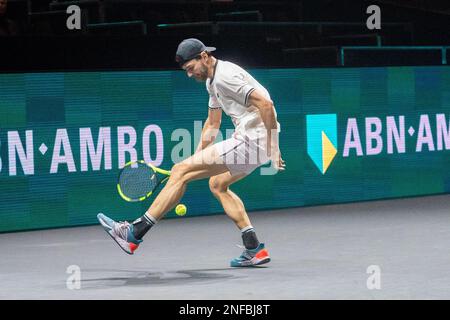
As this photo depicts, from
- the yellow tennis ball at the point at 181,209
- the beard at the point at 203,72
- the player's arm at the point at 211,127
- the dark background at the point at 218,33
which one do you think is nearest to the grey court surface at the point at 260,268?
the yellow tennis ball at the point at 181,209

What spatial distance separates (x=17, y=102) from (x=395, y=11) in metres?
11.5

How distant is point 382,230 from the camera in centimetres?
1241

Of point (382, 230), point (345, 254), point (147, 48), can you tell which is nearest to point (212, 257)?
point (345, 254)

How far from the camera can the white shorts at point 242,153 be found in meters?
9.46

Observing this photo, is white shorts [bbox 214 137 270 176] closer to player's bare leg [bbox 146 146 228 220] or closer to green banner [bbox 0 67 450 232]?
player's bare leg [bbox 146 146 228 220]

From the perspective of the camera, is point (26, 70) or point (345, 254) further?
point (26, 70)

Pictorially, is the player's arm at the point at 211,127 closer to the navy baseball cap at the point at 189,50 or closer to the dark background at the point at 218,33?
the navy baseball cap at the point at 189,50

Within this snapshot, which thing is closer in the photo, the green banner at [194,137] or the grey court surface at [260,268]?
the grey court surface at [260,268]

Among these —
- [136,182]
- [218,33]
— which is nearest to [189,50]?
[136,182]

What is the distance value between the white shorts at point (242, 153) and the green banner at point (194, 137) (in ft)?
12.7

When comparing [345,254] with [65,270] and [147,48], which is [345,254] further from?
[147,48]

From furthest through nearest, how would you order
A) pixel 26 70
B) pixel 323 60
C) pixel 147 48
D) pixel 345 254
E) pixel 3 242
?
pixel 323 60 → pixel 147 48 → pixel 26 70 → pixel 3 242 → pixel 345 254

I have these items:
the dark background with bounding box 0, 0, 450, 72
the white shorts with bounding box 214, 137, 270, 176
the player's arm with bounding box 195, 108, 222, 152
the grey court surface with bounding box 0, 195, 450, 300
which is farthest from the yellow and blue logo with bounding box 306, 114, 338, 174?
the white shorts with bounding box 214, 137, 270, 176

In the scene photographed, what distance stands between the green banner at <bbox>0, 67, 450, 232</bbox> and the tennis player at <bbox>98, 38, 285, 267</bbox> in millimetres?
3563
